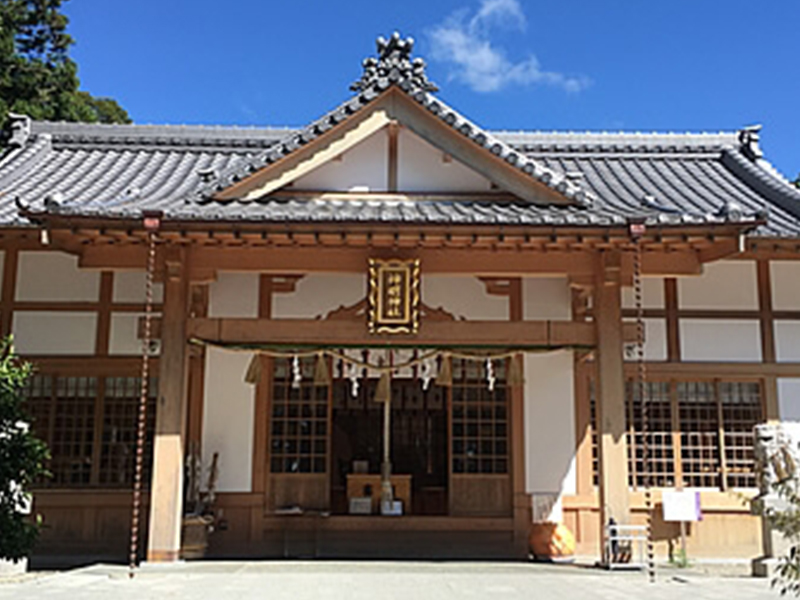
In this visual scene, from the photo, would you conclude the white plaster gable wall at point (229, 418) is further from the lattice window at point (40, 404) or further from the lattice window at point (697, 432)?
the lattice window at point (697, 432)

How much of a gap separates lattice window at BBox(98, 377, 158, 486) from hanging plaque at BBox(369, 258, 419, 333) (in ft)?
13.8

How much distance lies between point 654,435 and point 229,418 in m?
6.51

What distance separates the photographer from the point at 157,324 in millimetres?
11094

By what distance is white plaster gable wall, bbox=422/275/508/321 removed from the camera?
13008 mm

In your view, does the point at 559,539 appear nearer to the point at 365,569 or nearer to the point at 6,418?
the point at 365,569

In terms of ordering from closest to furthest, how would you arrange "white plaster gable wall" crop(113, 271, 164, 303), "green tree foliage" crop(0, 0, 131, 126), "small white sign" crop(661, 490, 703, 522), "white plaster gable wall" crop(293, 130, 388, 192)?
"white plaster gable wall" crop(293, 130, 388, 192)
"small white sign" crop(661, 490, 703, 522)
"white plaster gable wall" crop(113, 271, 164, 303)
"green tree foliage" crop(0, 0, 131, 126)

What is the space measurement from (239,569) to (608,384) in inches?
203

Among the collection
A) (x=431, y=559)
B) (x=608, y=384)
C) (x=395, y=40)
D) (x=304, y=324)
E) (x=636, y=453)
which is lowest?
(x=431, y=559)

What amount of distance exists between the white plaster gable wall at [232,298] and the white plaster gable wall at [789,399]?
812cm

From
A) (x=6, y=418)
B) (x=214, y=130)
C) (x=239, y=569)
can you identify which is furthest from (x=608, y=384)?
(x=214, y=130)

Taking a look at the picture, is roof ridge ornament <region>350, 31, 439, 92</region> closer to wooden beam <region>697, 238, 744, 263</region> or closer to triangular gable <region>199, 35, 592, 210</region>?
triangular gable <region>199, 35, 592, 210</region>

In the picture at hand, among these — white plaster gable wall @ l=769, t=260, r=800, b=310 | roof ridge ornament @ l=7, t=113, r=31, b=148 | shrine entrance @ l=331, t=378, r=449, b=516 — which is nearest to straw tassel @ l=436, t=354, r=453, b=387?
white plaster gable wall @ l=769, t=260, r=800, b=310

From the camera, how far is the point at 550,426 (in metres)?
12.7

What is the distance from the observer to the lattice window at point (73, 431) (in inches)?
492
